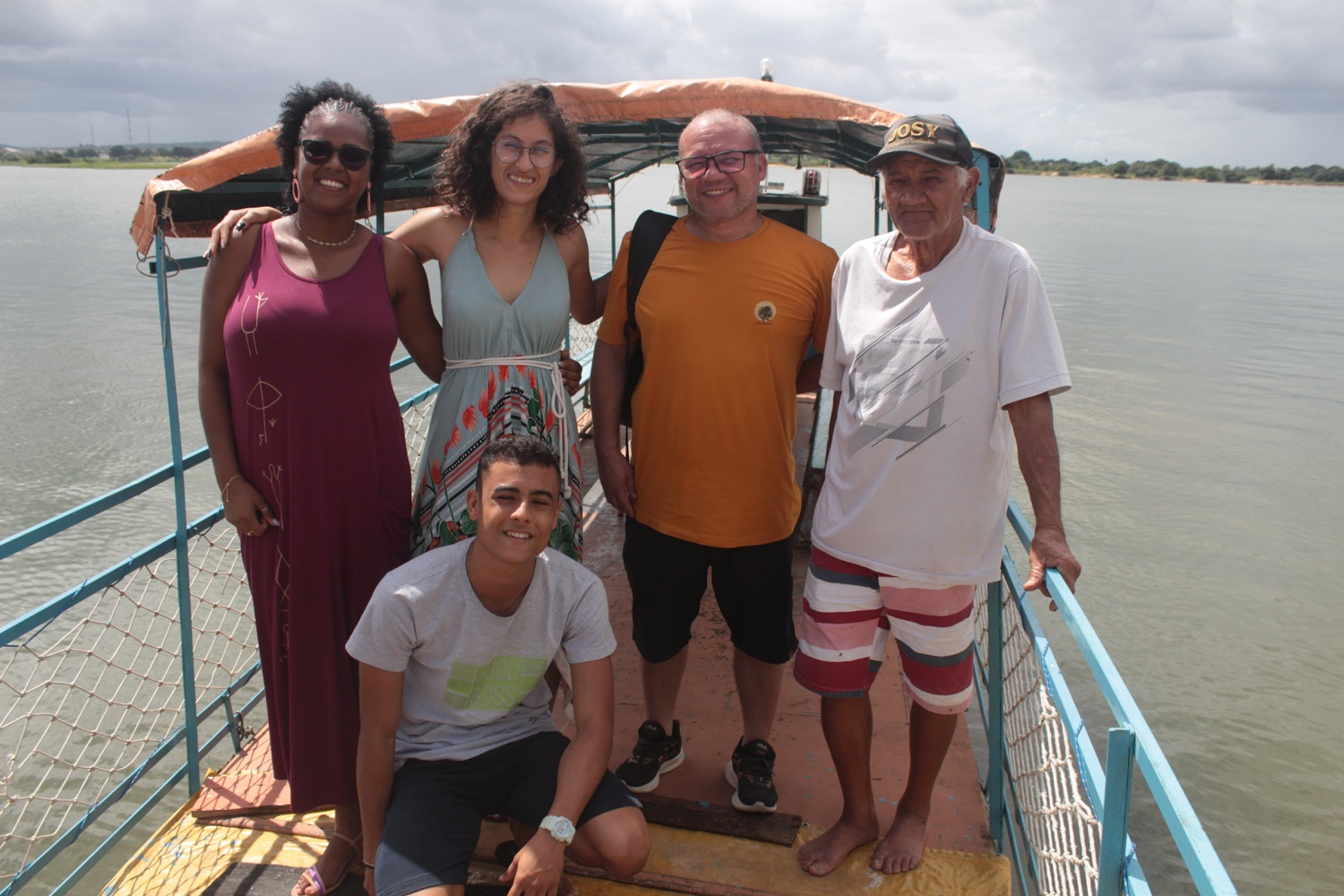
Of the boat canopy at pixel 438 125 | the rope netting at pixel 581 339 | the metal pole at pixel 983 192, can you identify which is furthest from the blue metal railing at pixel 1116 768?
the rope netting at pixel 581 339

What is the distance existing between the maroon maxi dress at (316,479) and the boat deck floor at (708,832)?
256 mm

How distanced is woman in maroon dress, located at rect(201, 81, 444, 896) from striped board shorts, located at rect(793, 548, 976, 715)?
3.69 feet

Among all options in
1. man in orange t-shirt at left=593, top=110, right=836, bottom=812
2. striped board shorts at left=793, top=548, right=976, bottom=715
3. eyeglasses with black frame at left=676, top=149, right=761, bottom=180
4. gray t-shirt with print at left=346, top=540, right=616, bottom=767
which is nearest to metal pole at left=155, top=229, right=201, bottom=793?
gray t-shirt with print at left=346, top=540, right=616, bottom=767

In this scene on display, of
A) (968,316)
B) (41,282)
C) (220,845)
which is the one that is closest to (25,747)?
(220,845)

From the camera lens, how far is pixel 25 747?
17.6ft

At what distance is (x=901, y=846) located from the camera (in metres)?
2.49

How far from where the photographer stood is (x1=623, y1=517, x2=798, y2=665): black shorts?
265 cm

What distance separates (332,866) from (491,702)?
608 millimetres

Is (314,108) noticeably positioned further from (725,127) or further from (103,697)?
(103,697)

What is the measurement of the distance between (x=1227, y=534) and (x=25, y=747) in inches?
431

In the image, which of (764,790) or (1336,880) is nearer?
(764,790)

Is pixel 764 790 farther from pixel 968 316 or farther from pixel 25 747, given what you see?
pixel 25 747

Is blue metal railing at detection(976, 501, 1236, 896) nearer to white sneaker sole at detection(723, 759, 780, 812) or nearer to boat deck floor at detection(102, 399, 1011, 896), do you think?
boat deck floor at detection(102, 399, 1011, 896)

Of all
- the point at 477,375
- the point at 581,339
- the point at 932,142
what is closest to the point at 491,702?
the point at 477,375
